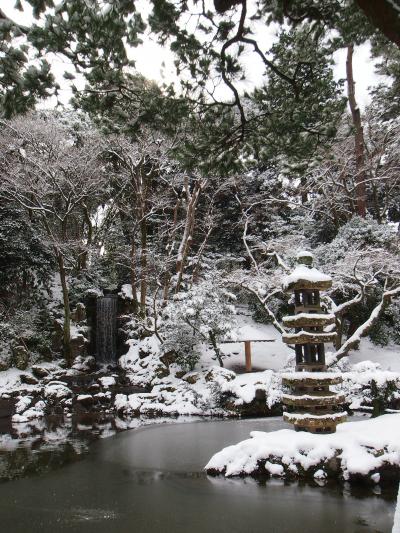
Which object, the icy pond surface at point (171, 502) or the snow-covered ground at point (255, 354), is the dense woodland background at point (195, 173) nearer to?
the snow-covered ground at point (255, 354)

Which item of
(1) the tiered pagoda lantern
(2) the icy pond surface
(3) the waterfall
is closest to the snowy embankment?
(2) the icy pond surface

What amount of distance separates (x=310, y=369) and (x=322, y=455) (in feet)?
5.34

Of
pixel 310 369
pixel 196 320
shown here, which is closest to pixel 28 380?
pixel 196 320

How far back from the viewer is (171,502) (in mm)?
5516

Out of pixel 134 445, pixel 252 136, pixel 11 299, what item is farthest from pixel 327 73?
pixel 11 299

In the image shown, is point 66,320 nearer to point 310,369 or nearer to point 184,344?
point 184,344

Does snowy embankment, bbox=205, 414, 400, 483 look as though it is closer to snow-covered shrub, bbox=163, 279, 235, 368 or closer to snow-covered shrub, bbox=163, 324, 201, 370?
snow-covered shrub, bbox=163, 279, 235, 368

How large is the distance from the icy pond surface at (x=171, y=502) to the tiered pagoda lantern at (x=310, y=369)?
1.36m

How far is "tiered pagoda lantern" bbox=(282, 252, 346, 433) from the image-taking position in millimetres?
7234

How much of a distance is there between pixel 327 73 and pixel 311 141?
76 cm

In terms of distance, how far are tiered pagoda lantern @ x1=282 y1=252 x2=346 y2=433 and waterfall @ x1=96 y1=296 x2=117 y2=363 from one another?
12.3 m

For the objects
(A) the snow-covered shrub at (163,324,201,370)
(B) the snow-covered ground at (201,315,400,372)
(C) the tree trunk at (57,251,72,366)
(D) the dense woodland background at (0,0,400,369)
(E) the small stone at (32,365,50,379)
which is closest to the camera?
(D) the dense woodland background at (0,0,400,369)

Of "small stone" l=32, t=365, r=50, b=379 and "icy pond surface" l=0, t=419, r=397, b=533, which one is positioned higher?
"small stone" l=32, t=365, r=50, b=379

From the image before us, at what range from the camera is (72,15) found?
3428 millimetres
